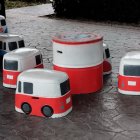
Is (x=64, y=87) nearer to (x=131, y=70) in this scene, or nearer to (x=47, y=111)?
(x=47, y=111)

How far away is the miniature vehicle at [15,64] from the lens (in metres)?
7.12

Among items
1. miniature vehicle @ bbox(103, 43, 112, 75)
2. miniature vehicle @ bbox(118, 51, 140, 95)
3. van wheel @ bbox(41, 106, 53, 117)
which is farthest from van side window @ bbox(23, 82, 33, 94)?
miniature vehicle @ bbox(103, 43, 112, 75)

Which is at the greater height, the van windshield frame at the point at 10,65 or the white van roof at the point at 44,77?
the white van roof at the point at 44,77

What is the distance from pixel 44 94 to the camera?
19.0 feet

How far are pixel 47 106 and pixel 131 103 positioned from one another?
1.53 metres

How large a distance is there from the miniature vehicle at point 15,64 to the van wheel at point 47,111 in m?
1.52

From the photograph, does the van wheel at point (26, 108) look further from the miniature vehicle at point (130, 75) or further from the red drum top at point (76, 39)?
the miniature vehicle at point (130, 75)

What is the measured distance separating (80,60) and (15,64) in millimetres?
1320

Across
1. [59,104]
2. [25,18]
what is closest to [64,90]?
[59,104]

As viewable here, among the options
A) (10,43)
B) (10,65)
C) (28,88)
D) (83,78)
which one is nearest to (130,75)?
(83,78)

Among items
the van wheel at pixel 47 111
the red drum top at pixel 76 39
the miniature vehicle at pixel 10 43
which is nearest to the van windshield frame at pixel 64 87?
A: the van wheel at pixel 47 111

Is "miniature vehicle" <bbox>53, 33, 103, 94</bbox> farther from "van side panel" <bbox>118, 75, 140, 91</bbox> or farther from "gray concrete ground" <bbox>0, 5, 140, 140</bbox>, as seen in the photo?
"van side panel" <bbox>118, 75, 140, 91</bbox>

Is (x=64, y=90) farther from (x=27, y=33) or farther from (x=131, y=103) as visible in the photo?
(x=27, y=33)

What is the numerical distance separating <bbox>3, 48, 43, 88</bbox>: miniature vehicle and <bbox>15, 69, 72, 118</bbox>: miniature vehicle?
1.12 meters
